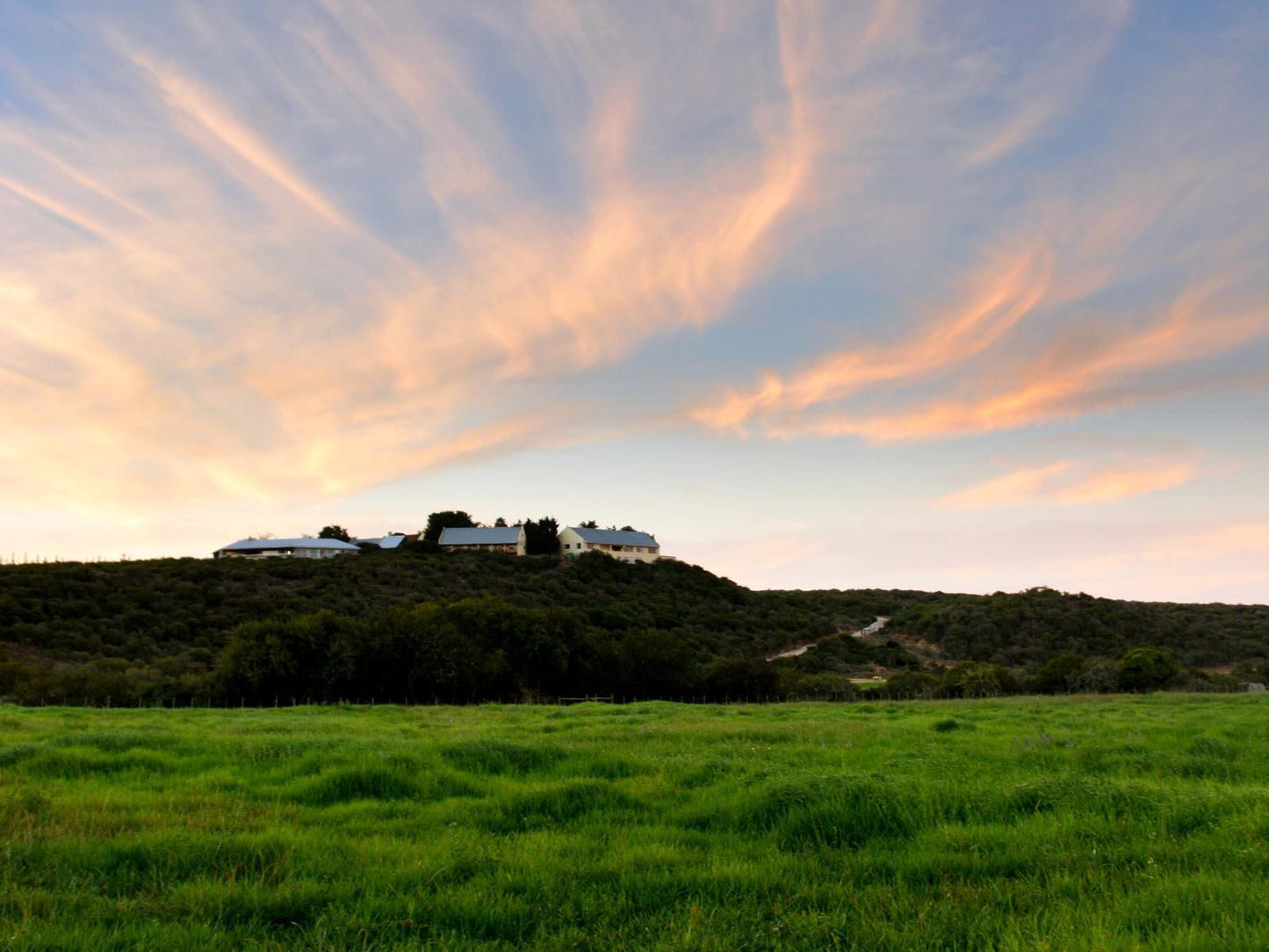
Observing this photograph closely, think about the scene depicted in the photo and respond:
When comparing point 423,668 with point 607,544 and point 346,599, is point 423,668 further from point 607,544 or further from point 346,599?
point 607,544

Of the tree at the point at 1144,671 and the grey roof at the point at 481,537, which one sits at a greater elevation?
the grey roof at the point at 481,537

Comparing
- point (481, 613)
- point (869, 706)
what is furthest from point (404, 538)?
point (869, 706)

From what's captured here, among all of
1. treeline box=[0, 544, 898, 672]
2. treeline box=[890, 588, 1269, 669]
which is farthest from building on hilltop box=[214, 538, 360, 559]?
treeline box=[890, 588, 1269, 669]

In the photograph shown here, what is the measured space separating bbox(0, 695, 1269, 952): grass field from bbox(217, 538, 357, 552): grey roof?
10624 cm

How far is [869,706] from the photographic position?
29.9m

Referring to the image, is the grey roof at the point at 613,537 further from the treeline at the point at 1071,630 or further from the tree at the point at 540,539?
the treeline at the point at 1071,630

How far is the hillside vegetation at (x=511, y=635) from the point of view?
40.8 m

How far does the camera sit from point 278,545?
369ft

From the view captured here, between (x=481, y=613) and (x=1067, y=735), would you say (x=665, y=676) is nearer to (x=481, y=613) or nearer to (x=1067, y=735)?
(x=481, y=613)

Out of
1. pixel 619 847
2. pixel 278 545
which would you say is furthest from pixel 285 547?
pixel 619 847

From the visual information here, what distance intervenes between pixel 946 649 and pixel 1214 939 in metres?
76.4

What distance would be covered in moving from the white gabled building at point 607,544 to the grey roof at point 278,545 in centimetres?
2978

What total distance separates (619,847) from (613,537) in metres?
112

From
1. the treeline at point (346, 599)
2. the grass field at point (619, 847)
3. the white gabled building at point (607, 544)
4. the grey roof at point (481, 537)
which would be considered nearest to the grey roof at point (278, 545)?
the grey roof at point (481, 537)
